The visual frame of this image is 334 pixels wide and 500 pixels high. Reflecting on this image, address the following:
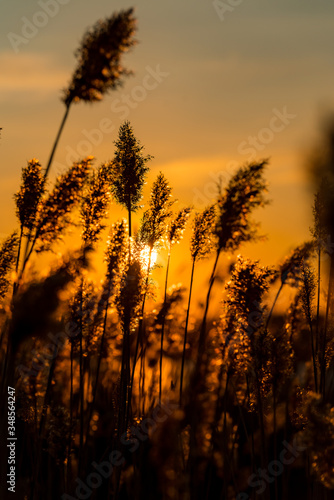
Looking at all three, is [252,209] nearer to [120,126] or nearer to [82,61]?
[82,61]

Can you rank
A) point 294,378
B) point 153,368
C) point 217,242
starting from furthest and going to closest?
point 153,368, point 294,378, point 217,242

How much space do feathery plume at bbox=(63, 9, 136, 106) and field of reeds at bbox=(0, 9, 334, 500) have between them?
0.01m

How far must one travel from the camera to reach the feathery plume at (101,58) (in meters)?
4.95

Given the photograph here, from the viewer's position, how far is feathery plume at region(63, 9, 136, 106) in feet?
16.3

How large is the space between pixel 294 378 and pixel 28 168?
4.42 metres

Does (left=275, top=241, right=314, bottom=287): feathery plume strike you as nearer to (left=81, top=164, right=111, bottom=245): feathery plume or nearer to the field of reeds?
the field of reeds

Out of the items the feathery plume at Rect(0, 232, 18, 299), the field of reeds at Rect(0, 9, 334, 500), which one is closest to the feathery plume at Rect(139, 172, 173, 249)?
the field of reeds at Rect(0, 9, 334, 500)

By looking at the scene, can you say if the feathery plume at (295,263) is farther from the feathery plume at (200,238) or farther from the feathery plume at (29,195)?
the feathery plume at (29,195)

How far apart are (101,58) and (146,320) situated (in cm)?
479

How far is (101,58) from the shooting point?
501cm

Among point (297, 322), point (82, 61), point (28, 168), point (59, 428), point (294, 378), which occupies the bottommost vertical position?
point (59, 428)

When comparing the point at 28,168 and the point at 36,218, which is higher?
the point at 28,168

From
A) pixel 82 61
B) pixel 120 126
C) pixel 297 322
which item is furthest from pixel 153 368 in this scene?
pixel 82 61

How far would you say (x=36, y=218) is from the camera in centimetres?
568
